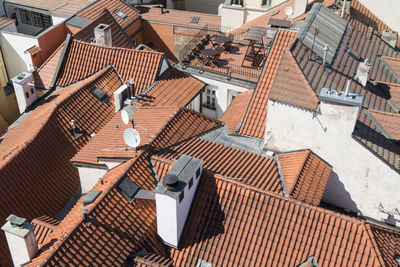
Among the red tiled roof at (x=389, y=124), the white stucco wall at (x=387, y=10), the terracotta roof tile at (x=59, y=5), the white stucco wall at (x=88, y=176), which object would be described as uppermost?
the white stucco wall at (x=387, y=10)

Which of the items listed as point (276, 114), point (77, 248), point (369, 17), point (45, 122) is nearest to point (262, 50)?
point (369, 17)

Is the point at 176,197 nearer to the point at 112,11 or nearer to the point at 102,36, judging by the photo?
the point at 102,36

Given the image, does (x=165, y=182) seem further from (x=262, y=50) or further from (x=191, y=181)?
(x=262, y=50)

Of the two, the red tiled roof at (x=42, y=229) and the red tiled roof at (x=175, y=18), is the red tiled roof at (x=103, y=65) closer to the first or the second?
the red tiled roof at (x=175, y=18)

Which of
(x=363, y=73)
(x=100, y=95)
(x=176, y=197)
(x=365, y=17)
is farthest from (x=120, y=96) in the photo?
(x=365, y=17)

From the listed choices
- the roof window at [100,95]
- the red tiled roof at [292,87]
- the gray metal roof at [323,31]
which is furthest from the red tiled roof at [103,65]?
the red tiled roof at [292,87]
